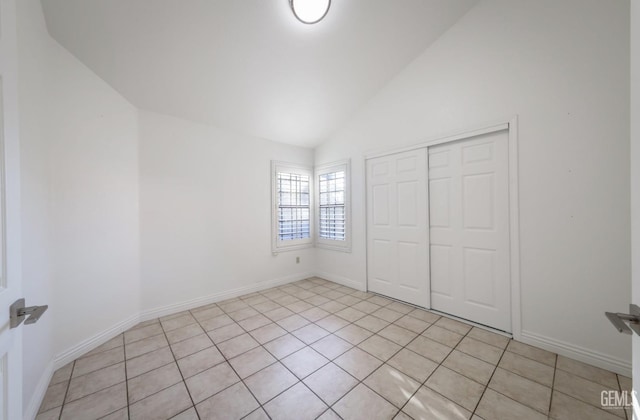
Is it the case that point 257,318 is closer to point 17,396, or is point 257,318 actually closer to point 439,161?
point 17,396

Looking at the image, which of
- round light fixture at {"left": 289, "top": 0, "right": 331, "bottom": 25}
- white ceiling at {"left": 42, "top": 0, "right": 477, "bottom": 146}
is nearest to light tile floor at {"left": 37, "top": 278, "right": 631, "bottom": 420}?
white ceiling at {"left": 42, "top": 0, "right": 477, "bottom": 146}

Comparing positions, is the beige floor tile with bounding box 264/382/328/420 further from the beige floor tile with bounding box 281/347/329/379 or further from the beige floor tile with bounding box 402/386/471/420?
the beige floor tile with bounding box 402/386/471/420

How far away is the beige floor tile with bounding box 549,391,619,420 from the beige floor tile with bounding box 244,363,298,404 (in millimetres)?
1753

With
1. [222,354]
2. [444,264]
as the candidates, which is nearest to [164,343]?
[222,354]

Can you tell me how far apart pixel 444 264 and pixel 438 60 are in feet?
8.04

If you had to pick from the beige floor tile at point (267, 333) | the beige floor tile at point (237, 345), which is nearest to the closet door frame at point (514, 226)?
the beige floor tile at point (267, 333)

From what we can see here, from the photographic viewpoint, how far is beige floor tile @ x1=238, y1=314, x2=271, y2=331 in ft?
8.68

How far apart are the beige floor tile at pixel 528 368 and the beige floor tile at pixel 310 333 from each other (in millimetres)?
1582

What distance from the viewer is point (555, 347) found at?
209 cm

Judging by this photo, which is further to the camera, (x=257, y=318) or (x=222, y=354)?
(x=257, y=318)

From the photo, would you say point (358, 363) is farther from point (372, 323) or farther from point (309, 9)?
point (309, 9)

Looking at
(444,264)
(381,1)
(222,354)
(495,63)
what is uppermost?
(381,1)

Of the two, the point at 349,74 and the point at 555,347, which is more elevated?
the point at 349,74

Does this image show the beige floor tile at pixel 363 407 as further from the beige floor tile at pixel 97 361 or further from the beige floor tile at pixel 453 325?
the beige floor tile at pixel 97 361
